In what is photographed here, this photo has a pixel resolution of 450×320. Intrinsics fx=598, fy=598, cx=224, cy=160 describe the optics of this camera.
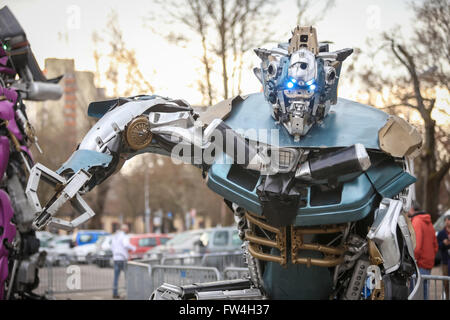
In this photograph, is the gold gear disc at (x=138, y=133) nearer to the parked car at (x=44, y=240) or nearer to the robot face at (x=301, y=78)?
the robot face at (x=301, y=78)

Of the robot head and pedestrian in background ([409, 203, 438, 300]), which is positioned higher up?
the robot head

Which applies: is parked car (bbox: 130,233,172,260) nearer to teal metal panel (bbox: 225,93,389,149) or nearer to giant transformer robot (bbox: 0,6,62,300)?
giant transformer robot (bbox: 0,6,62,300)

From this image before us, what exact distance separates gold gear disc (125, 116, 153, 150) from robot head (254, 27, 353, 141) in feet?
2.69

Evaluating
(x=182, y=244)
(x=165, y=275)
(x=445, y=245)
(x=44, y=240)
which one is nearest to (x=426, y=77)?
(x=445, y=245)

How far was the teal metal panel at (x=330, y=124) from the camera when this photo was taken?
12.3 ft

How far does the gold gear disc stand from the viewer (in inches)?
153

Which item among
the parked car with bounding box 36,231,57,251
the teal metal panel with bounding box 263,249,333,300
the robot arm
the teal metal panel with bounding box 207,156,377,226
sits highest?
the robot arm

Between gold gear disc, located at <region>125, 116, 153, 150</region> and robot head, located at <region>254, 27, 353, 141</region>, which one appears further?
gold gear disc, located at <region>125, 116, 153, 150</region>

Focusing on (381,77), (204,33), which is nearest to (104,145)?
(204,33)

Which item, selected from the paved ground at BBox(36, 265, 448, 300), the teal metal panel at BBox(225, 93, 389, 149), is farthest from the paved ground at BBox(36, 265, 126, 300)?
the teal metal panel at BBox(225, 93, 389, 149)

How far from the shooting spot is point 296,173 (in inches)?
143

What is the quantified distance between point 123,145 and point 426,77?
7.83 metres

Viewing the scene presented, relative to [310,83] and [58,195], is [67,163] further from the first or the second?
[310,83]

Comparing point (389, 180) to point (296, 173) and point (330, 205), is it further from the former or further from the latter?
point (296, 173)
